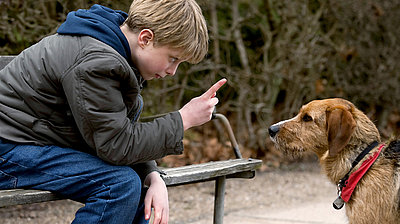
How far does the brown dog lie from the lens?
10.8 feet

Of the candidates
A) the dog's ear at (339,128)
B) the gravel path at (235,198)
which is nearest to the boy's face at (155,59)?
the dog's ear at (339,128)

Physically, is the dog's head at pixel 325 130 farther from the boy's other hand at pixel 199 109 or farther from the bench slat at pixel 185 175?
the boy's other hand at pixel 199 109

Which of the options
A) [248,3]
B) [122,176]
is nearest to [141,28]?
[122,176]

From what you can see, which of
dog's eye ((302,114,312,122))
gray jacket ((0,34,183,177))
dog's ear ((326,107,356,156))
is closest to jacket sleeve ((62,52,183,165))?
gray jacket ((0,34,183,177))

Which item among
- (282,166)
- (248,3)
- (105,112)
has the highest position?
(105,112)

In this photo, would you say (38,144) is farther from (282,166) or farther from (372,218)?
(282,166)

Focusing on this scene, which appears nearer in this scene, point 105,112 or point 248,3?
point 105,112

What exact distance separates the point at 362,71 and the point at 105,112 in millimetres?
7050

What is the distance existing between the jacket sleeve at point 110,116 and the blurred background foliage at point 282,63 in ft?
11.8

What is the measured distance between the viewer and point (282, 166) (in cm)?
786

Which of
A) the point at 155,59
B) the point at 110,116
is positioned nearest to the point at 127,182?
the point at 110,116

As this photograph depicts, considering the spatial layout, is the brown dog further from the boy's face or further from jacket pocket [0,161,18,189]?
jacket pocket [0,161,18,189]

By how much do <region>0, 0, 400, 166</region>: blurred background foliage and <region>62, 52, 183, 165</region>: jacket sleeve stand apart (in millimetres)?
3603

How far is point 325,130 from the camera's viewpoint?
12.3ft
